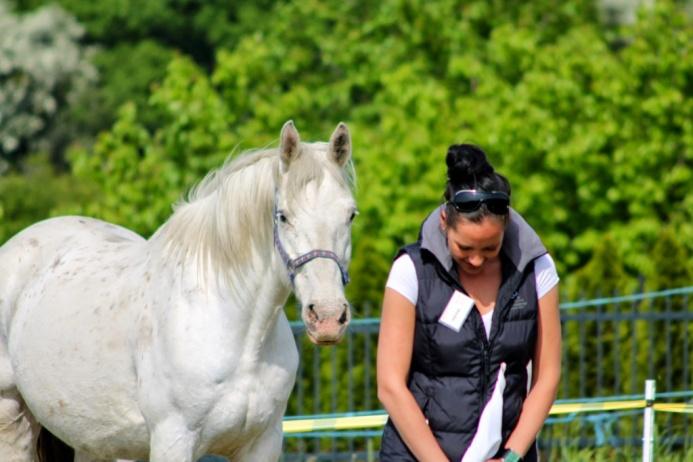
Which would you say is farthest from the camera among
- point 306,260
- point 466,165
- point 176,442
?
point 176,442

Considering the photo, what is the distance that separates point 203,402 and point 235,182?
0.82 metres

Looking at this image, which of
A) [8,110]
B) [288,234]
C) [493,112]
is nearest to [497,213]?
[288,234]

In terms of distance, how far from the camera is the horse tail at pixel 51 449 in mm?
6398

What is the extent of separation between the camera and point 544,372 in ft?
13.4

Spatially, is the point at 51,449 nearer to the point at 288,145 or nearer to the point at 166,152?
the point at 288,145

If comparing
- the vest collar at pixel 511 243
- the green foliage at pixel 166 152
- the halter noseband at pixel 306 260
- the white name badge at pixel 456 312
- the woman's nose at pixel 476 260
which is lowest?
the white name badge at pixel 456 312

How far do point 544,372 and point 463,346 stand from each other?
283 millimetres

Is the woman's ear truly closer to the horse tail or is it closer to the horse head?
the horse head

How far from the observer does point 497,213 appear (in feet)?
12.8

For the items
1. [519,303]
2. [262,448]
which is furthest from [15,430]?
[519,303]

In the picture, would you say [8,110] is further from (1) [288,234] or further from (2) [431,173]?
(1) [288,234]

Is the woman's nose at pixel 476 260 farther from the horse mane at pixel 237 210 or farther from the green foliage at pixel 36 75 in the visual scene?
the green foliage at pixel 36 75

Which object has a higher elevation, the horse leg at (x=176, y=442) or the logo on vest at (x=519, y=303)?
the logo on vest at (x=519, y=303)

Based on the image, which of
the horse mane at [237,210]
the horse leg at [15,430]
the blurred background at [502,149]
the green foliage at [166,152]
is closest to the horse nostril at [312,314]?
the horse mane at [237,210]
